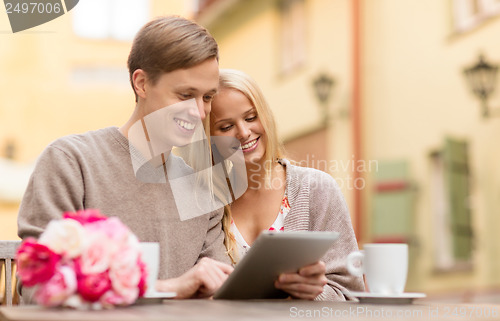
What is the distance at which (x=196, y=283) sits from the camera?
211cm

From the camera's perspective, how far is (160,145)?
249 cm

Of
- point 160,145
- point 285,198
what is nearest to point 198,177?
point 160,145

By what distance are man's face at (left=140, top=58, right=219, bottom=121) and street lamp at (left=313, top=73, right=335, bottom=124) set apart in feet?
24.3

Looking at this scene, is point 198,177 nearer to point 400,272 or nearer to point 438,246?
point 400,272

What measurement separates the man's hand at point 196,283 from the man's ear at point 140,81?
676 millimetres

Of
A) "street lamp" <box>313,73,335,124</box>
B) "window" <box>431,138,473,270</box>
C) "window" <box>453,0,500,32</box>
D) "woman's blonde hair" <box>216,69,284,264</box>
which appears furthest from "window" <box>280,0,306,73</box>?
"woman's blonde hair" <box>216,69,284,264</box>

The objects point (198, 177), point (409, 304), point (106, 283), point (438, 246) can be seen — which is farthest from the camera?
point (438, 246)

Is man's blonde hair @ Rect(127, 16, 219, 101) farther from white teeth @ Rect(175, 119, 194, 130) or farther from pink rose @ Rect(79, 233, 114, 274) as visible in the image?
pink rose @ Rect(79, 233, 114, 274)

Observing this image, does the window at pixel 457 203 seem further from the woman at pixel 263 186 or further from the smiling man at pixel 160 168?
the smiling man at pixel 160 168

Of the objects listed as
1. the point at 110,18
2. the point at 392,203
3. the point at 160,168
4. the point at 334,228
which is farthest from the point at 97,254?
the point at 110,18

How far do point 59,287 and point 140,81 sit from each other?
4.04 ft

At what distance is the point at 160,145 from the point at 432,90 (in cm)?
670

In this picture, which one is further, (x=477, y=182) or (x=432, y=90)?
(x=432, y=90)

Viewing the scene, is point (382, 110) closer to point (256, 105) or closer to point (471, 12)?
point (471, 12)
